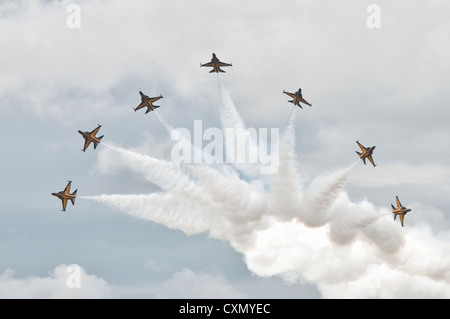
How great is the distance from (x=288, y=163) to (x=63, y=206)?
156ft

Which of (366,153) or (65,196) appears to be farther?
(65,196)

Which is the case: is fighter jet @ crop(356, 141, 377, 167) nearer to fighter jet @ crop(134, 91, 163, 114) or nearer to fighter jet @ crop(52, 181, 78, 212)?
fighter jet @ crop(134, 91, 163, 114)

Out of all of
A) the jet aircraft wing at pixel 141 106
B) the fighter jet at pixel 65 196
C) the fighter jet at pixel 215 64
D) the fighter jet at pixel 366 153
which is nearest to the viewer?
the fighter jet at pixel 215 64

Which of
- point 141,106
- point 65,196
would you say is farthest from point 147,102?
point 65,196

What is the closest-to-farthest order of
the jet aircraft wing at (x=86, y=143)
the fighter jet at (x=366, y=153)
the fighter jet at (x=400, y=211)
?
the fighter jet at (x=366, y=153), the jet aircraft wing at (x=86, y=143), the fighter jet at (x=400, y=211)

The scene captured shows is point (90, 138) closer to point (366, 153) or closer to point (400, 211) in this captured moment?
point (366, 153)

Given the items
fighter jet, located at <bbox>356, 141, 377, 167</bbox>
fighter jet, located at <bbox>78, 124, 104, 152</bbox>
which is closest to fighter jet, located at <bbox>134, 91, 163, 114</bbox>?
fighter jet, located at <bbox>78, 124, 104, 152</bbox>

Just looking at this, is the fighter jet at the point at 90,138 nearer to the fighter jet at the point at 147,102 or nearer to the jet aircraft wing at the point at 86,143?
the jet aircraft wing at the point at 86,143

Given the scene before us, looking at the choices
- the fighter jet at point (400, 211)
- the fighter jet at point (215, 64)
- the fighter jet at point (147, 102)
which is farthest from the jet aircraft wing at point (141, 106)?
the fighter jet at point (400, 211)

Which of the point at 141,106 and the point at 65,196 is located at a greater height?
the point at 141,106

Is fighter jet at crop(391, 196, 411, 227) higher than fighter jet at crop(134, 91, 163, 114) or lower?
lower
